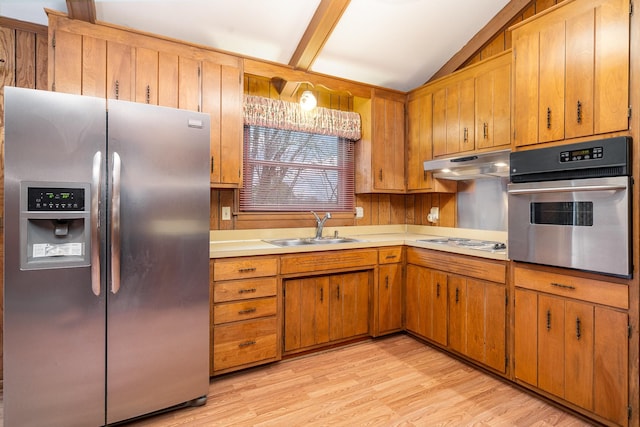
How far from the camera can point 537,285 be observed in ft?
6.82

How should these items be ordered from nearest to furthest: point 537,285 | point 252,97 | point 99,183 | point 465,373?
1. point 99,183
2. point 537,285
3. point 465,373
4. point 252,97

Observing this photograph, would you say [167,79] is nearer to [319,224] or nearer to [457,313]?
[319,224]

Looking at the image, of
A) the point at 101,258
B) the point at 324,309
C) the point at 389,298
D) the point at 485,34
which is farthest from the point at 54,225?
the point at 485,34

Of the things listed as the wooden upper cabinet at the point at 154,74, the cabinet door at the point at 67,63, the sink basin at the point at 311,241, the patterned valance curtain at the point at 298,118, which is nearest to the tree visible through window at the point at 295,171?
the patterned valance curtain at the point at 298,118

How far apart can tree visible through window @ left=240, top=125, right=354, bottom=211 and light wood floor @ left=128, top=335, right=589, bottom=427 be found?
1.43 m

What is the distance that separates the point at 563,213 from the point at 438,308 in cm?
120

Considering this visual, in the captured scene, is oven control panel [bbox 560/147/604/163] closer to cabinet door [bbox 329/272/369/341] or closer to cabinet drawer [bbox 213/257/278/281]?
cabinet door [bbox 329/272/369/341]

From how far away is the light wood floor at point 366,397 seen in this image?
190 cm

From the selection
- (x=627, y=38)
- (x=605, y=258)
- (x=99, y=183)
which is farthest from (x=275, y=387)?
(x=627, y=38)

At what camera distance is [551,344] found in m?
2.00

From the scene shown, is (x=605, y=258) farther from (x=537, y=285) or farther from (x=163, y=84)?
(x=163, y=84)

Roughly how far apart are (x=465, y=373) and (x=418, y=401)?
0.57 meters

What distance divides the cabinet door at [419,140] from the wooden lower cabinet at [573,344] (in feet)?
4.55

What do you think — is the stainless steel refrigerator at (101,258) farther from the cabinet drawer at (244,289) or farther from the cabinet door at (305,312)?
the cabinet door at (305,312)
